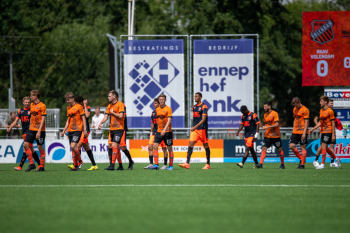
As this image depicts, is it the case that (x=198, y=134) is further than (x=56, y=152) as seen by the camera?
No

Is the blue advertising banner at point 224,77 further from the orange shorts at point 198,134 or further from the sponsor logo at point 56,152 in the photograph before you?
the sponsor logo at point 56,152

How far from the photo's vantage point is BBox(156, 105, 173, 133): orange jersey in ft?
43.8

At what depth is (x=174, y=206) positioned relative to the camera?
6.29 m

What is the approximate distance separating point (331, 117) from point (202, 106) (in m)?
3.77

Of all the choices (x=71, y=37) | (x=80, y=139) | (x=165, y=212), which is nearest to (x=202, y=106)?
(x=80, y=139)

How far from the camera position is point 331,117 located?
44.7 ft

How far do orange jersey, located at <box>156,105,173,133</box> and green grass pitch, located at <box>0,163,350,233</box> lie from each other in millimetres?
4220

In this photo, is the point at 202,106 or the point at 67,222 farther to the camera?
the point at 202,106

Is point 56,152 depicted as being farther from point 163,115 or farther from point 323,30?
point 323,30

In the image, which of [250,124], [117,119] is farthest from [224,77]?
[117,119]

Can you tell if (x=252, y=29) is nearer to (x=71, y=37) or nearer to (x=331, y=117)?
(x=71, y=37)

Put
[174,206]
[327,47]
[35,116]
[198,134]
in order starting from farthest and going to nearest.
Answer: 1. [327,47]
2. [198,134]
3. [35,116]
4. [174,206]

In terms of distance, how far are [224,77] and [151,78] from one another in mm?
2955

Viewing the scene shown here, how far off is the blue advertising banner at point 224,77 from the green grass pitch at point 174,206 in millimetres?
9498
